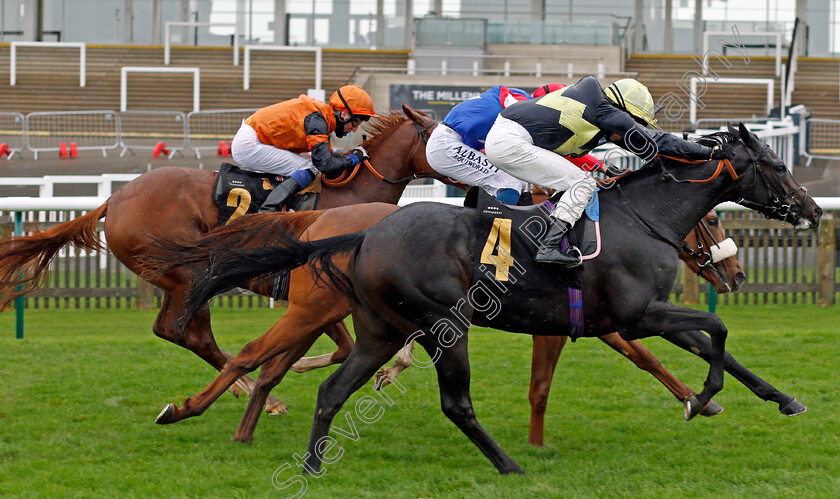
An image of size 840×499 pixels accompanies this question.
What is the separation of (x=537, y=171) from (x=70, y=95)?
1885 centimetres

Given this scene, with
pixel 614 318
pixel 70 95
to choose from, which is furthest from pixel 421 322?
pixel 70 95

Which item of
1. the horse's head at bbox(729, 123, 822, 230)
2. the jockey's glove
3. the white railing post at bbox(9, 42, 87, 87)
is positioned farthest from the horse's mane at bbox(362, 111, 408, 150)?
the white railing post at bbox(9, 42, 87, 87)

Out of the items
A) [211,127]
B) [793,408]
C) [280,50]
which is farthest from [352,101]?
[280,50]

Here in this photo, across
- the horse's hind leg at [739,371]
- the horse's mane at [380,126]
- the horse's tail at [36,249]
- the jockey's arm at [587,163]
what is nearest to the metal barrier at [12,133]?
the horse's tail at [36,249]

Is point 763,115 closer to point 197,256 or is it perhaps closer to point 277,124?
point 277,124

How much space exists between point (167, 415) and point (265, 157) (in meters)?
1.55

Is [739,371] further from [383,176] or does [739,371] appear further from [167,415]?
[167,415]

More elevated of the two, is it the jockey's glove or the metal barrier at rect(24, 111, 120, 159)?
the metal barrier at rect(24, 111, 120, 159)

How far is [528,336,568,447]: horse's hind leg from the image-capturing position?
177 inches

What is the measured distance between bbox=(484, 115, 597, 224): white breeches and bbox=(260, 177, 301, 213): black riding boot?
125cm

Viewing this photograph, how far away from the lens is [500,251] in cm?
396

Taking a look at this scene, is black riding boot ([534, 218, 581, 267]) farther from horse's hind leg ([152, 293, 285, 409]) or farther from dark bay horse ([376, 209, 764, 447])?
horse's hind leg ([152, 293, 285, 409])

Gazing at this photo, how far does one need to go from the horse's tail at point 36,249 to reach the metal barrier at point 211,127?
11.9m

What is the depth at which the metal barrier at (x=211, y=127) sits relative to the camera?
17.3 m
